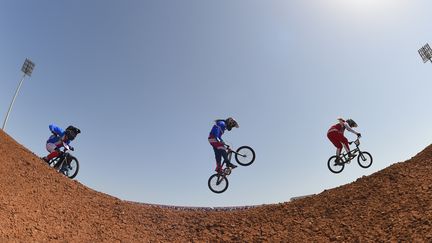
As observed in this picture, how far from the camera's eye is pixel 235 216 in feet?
37.0

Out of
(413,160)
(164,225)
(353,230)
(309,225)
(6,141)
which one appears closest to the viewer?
(353,230)

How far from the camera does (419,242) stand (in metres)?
6.82

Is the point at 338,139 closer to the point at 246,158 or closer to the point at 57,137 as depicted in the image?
the point at 246,158

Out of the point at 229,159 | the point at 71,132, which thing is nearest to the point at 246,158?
the point at 229,159

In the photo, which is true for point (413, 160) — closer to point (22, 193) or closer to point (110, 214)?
point (110, 214)

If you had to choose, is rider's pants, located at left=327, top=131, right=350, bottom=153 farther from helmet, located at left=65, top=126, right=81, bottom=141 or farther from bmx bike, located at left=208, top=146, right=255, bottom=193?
helmet, located at left=65, top=126, right=81, bottom=141

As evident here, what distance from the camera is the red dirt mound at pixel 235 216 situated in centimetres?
847

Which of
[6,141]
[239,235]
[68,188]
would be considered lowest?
[239,235]

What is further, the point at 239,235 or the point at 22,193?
the point at 22,193

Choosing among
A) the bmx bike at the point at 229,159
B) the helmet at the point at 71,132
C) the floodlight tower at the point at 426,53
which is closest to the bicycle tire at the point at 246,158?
the bmx bike at the point at 229,159

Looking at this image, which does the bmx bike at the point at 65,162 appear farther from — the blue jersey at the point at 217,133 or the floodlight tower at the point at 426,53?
the floodlight tower at the point at 426,53

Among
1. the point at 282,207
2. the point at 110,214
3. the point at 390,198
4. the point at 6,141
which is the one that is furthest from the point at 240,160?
the point at 6,141

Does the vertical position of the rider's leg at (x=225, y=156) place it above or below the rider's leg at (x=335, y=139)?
below

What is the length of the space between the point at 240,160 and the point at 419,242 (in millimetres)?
12394
